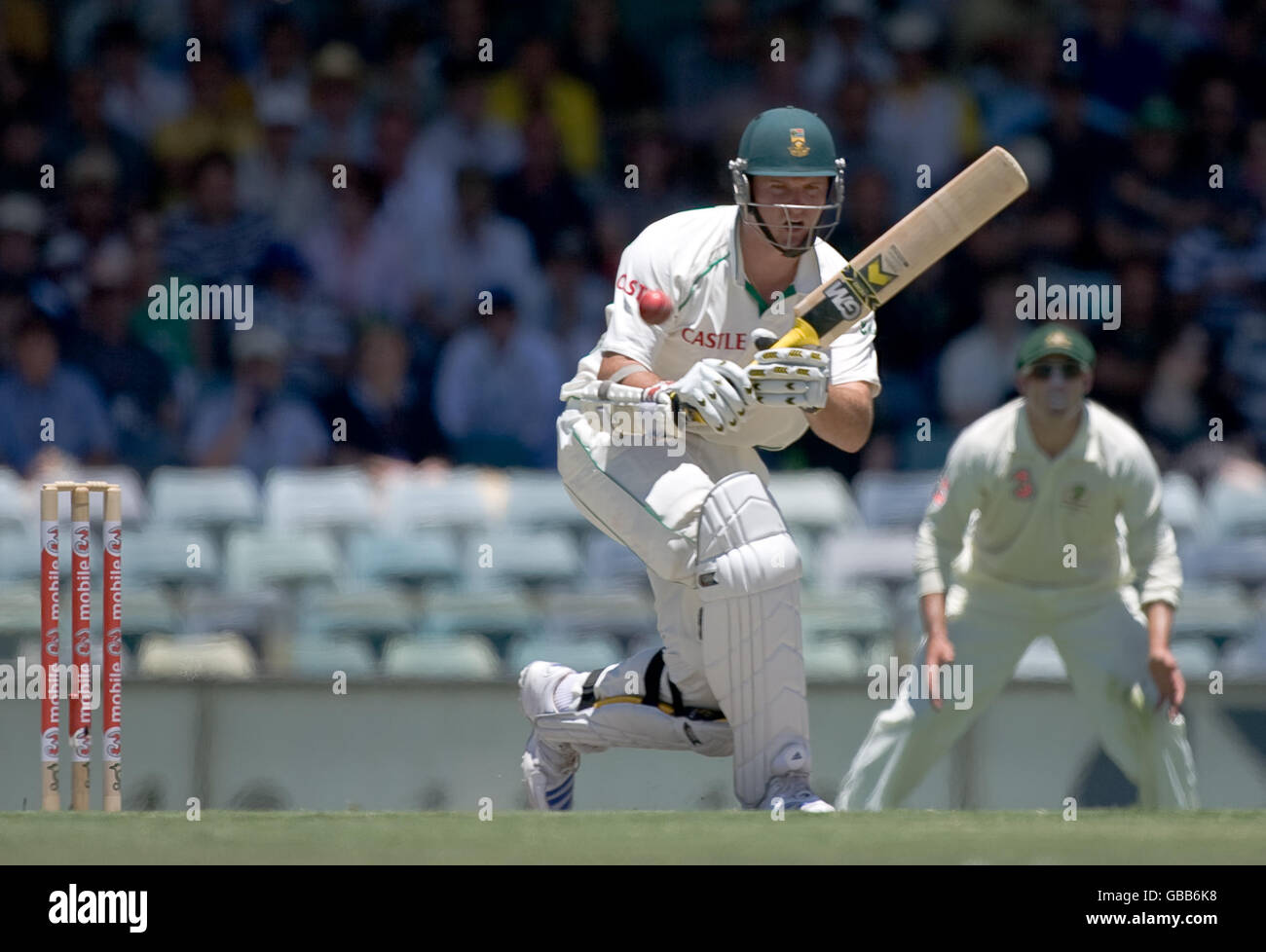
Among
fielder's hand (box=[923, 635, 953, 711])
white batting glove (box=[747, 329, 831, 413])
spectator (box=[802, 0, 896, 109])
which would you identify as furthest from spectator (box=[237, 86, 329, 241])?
white batting glove (box=[747, 329, 831, 413])

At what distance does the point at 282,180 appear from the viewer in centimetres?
747

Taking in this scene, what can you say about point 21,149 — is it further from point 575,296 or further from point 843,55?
point 843,55

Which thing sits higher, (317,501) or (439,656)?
(317,501)

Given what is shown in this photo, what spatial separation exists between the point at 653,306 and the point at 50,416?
3.69 meters

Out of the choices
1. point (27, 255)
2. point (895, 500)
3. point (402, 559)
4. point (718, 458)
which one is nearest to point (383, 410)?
point (402, 559)

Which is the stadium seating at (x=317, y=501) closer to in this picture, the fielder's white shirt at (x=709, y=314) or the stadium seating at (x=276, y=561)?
the stadium seating at (x=276, y=561)

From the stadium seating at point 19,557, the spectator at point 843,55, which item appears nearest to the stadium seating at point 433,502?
the stadium seating at point 19,557

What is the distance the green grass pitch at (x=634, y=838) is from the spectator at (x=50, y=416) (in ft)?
11.9

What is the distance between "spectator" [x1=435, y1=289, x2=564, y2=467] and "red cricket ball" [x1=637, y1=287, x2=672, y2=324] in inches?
124

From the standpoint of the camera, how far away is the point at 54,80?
7.79m

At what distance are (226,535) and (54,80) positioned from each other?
92.5 inches

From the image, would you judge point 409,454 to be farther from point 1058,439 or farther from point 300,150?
point 1058,439
